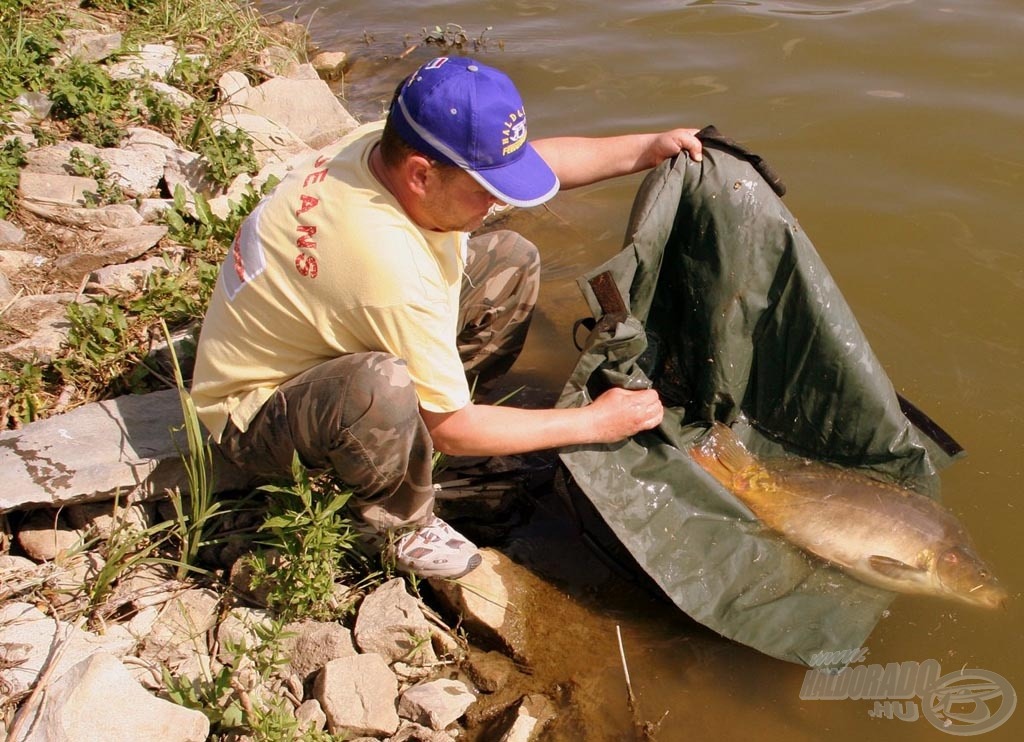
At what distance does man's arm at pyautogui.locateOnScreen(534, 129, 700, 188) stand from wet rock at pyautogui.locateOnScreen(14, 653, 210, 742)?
2.18 meters

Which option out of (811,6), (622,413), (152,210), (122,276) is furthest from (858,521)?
(811,6)

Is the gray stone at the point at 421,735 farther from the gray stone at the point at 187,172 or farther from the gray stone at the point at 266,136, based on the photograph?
the gray stone at the point at 266,136

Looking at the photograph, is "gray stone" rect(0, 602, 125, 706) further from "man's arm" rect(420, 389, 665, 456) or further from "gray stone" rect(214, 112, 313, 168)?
"gray stone" rect(214, 112, 313, 168)

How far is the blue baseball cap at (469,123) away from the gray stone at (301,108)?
11.5 ft

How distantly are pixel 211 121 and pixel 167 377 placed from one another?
2.20 m

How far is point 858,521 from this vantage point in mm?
3467

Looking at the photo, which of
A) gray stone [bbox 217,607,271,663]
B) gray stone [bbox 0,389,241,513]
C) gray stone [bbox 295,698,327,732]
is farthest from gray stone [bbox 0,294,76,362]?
gray stone [bbox 295,698,327,732]

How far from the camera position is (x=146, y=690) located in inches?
99.5

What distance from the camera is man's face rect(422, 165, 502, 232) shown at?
256 centimetres

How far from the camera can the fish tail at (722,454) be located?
3.54 metres

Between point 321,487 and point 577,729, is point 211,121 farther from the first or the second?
point 577,729

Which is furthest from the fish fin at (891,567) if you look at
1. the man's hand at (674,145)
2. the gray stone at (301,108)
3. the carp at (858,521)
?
the gray stone at (301,108)

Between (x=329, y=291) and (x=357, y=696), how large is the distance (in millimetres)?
1232

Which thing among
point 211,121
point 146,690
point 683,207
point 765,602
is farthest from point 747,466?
point 211,121
